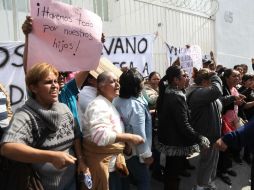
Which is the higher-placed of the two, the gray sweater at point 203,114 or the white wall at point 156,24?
the white wall at point 156,24

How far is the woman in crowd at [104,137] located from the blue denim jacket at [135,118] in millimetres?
323

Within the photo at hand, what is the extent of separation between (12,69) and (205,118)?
88.3 inches

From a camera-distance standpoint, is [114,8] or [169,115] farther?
[114,8]

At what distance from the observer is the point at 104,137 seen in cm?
277

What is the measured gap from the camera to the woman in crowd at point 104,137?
2.80m

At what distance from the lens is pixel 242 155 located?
6473mm

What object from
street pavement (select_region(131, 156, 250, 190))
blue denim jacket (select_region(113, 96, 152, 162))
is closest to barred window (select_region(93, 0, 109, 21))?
street pavement (select_region(131, 156, 250, 190))

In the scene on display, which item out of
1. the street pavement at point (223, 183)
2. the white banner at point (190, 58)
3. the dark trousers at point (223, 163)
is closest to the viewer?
the street pavement at point (223, 183)

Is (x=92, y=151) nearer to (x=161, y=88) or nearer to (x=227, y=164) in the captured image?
(x=161, y=88)

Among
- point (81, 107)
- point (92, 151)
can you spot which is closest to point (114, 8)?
point (81, 107)

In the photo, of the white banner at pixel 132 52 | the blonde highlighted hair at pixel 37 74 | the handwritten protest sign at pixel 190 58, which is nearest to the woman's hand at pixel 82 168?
the blonde highlighted hair at pixel 37 74

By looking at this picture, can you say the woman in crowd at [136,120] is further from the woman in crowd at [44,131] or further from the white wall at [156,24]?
the white wall at [156,24]

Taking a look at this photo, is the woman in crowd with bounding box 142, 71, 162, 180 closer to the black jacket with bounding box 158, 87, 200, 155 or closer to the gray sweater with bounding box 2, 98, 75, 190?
the black jacket with bounding box 158, 87, 200, 155

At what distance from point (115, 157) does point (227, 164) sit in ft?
9.66
